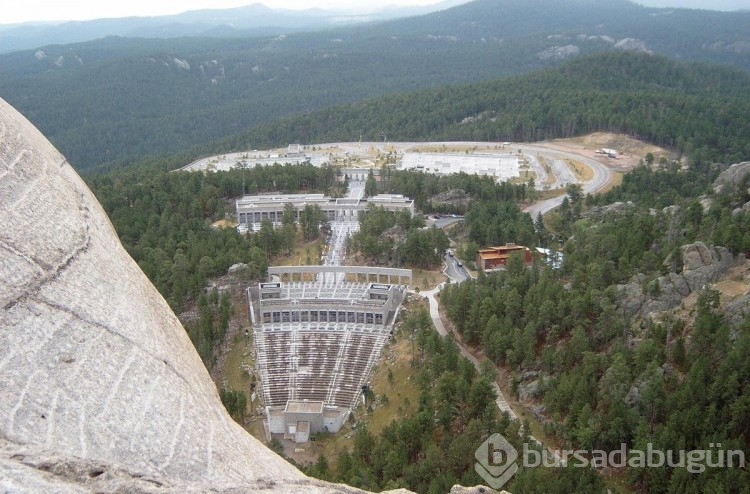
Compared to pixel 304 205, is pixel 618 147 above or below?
below

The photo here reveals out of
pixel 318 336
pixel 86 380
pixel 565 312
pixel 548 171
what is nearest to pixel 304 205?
pixel 318 336

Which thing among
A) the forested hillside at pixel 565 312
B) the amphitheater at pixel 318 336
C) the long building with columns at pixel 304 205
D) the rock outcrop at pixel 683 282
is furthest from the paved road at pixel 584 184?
the rock outcrop at pixel 683 282

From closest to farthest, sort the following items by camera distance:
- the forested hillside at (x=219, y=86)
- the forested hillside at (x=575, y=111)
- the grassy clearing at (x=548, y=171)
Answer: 1. the grassy clearing at (x=548, y=171)
2. the forested hillside at (x=575, y=111)
3. the forested hillside at (x=219, y=86)

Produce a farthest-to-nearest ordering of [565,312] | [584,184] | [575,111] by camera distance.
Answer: [575,111]
[584,184]
[565,312]

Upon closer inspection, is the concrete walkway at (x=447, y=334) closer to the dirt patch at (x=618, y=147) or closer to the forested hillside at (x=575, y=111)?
the dirt patch at (x=618, y=147)

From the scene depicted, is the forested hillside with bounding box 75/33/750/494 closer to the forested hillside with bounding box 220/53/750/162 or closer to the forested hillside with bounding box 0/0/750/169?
the forested hillside with bounding box 220/53/750/162

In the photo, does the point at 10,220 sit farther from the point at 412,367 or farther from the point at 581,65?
the point at 581,65

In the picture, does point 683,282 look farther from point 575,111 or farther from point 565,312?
point 575,111
